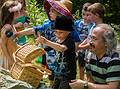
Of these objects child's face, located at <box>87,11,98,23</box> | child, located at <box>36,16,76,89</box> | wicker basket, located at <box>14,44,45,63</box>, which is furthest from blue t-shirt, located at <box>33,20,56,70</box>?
child's face, located at <box>87,11,98,23</box>

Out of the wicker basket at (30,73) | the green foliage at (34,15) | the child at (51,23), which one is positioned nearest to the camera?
the wicker basket at (30,73)

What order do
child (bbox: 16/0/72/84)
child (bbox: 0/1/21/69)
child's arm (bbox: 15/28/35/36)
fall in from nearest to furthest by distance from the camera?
1. child (bbox: 16/0/72/84)
2. child's arm (bbox: 15/28/35/36)
3. child (bbox: 0/1/21/69)

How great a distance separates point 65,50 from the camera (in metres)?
4.95

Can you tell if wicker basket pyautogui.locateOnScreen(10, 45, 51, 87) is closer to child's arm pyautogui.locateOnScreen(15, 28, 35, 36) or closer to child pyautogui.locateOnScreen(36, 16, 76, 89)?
child pyautogui.locateOnScreen(36, 16, 76, 89)

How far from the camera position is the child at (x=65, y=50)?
4.97 metres

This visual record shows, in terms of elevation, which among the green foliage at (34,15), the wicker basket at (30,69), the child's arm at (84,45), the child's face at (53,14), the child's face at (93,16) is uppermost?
the child's face at (53,14)

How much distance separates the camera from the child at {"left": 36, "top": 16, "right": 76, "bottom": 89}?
4969 mm

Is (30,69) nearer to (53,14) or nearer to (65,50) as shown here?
(65,50)

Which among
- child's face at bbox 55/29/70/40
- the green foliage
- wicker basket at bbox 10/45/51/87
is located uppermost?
child's face at bbox 55/29/70/40

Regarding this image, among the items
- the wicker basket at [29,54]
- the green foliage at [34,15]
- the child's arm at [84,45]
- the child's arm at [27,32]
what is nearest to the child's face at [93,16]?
the child's arm at [84,45]

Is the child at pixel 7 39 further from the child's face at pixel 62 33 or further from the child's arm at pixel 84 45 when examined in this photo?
the child's face at pixel 62 33

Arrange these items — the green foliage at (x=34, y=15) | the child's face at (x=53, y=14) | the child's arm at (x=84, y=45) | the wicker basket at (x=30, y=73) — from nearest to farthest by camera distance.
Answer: the wicker basket at (x=30, y=73)
the child's face at (x=53, y=14)
the child's arm at (x=84, y=45)
the green foliage at (x=34, y=15)

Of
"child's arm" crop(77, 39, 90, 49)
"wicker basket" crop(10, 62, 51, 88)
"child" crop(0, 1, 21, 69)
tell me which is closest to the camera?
"wicker basket" crop(10, 62, 51, 88)

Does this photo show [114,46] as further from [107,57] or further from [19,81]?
[19,81]
